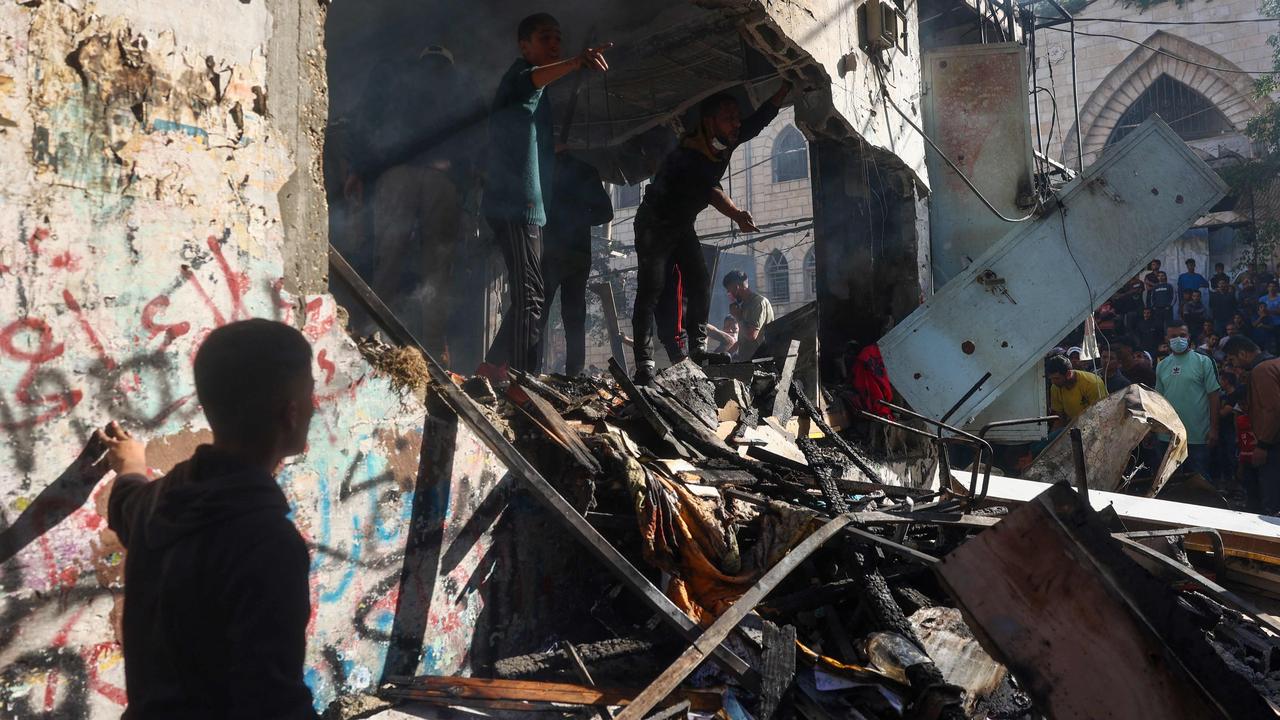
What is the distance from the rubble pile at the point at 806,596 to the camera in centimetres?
238

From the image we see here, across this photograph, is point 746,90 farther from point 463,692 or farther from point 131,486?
point 131,486

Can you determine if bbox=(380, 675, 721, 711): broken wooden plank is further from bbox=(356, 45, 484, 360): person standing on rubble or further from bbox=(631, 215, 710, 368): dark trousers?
bbox=(356, 45, 484, 360): person standing on rubble

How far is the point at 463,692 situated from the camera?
2.99 meters

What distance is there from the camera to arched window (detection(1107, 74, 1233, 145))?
21.4 meters

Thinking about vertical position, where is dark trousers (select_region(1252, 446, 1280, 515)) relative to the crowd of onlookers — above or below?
below

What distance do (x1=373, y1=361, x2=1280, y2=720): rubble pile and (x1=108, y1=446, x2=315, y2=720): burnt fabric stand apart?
1.36 metres

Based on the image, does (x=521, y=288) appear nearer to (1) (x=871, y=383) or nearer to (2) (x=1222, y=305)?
(1) (x=871, y=383)

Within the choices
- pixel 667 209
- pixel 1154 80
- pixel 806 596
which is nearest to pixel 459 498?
pixel 806 596

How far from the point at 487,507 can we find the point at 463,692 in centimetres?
73

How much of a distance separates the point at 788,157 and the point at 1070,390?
18.7 meters

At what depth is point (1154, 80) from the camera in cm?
2216

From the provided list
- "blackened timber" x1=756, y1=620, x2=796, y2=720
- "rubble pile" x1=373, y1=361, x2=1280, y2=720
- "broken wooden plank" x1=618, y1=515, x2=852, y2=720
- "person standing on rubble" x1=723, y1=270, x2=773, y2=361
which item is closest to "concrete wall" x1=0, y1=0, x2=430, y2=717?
"rubble pile" x1=373, y1=361, x2=1280, y2=720

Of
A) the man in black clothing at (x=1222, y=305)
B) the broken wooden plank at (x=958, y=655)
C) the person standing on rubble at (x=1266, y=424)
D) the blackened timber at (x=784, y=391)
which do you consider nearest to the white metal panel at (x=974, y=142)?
the person standing on rubble at (x=1266, y=424)

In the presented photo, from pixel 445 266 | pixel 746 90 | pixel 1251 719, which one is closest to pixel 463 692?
pixel 1251 719
